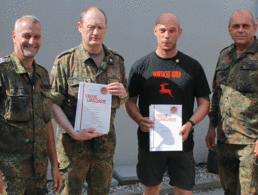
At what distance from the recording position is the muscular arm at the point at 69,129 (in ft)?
7.57

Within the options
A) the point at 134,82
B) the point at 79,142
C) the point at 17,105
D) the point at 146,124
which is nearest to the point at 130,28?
the point at 134,82

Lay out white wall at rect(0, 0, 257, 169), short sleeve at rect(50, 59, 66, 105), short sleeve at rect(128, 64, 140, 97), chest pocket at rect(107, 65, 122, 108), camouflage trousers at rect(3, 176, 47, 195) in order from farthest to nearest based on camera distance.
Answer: white wall at rect(0, 0, 257, 169)
short sleeve at rect(128, 64, 140, 97)
chest pocket at rect(107, 65, 122, 108)
short sleeve at rect(50, 59, 66, 105)
camouflage trousers at rect(3, 176, 47, 195)

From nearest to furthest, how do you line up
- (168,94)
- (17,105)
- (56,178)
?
(17,105) → (56,178) → (168,94)

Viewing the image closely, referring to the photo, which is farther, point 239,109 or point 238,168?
point 238,168

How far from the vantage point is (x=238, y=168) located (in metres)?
2.86

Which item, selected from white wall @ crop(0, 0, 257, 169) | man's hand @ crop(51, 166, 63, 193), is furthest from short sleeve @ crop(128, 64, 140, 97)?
white wall @ crop(0, 0, 257, 169)

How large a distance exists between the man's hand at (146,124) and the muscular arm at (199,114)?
30 cm

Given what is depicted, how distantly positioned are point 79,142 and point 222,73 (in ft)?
5.40

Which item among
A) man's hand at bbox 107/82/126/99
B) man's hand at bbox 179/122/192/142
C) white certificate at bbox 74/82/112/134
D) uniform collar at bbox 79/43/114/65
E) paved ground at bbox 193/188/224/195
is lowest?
paved ground at bbox 193/188/224/195

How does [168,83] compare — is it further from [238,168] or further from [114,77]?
[238,168]

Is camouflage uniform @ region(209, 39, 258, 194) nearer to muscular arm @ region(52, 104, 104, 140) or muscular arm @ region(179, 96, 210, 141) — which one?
muscular arm @ region(179, 96, 210, 141)

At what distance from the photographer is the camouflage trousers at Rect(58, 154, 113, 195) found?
2434mm

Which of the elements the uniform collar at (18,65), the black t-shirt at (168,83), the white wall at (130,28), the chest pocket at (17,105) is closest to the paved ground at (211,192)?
the white wall at (130,28)

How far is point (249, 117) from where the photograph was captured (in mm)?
2715
